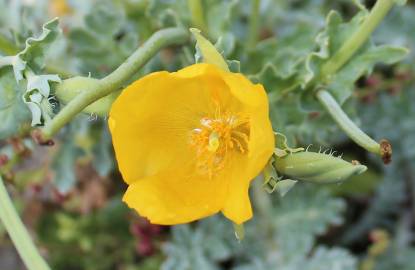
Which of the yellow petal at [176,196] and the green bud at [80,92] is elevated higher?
the green bud at [80,92]

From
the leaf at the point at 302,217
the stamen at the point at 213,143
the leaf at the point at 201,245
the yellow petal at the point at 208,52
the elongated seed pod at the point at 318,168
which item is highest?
the yellow petal at the point at 208,52

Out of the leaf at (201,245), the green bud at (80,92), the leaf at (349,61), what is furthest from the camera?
the leaf at (201,245)

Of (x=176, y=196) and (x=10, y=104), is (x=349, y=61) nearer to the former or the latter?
(x=176, y=196)

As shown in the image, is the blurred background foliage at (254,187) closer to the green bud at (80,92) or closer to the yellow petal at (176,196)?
the yellow petal at (176,196)

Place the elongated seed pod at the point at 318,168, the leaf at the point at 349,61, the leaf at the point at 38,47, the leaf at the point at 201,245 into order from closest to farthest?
the elongated seed pod at the point at 318,168
the leaf at the point at 38,47
the leaf at the point at 349,61
the leaf at the point at 201,245

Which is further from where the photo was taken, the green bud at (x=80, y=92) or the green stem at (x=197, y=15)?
the green stem at (x=197, y=15)

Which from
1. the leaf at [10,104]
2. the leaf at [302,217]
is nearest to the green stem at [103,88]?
the leaf at [10,104]
